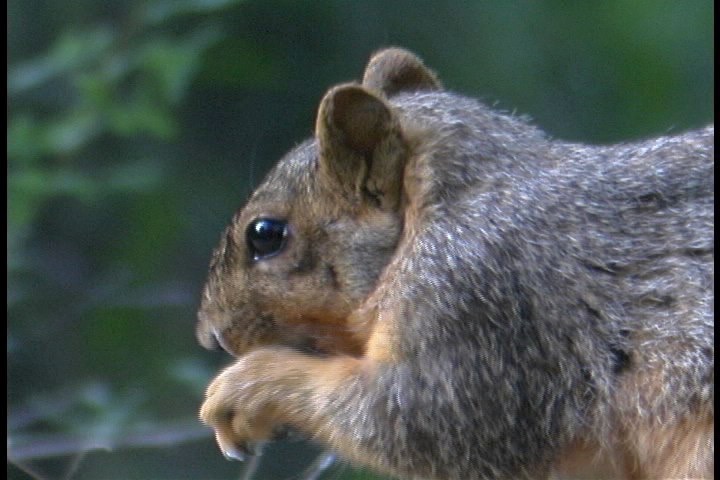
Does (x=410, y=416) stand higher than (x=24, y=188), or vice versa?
(x=24, y=188)

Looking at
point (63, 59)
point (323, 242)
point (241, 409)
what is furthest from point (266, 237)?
point (63, 59)

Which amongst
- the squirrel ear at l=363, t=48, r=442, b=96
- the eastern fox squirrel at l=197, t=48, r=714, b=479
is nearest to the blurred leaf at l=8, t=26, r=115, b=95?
the squirrel ear at l=363, t=48, r=442, b=96

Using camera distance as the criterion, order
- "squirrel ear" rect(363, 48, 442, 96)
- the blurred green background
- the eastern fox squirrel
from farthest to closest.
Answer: the blurred green background
"squirrel ear" rect(363, 48, 442, 96)
the eastern fox squirrel

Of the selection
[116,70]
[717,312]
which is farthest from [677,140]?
[116,70]

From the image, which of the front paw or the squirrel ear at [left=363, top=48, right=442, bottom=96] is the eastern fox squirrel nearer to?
the front paw

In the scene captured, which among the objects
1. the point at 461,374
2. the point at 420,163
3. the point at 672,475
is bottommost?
the point at 672,475

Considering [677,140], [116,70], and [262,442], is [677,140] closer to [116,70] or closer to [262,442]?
[262,442]

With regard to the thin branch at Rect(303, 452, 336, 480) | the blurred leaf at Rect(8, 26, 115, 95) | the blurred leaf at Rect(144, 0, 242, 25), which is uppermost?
the blurred leaf at Rect(144, 0, 242, 25)

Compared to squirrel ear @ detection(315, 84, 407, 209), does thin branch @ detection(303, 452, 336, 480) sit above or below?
below
